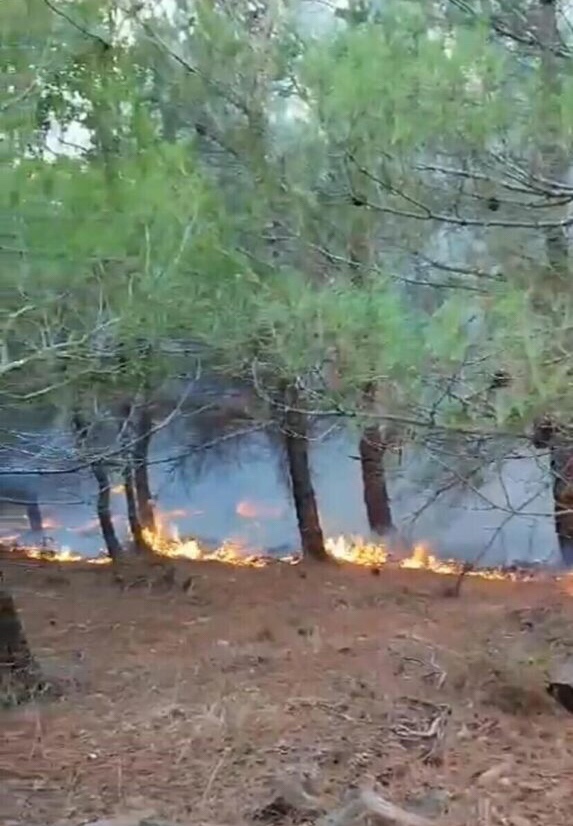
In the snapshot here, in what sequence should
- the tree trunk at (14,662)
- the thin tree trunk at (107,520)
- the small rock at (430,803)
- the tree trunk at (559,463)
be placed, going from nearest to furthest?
the small rock at (430,803) → the tree trunk at (559,463) → the tree trunk at (14,662) → the thin tree trunk at (107,520)

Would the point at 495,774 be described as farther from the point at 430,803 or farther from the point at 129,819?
the point at 129,819

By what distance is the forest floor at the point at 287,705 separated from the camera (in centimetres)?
279

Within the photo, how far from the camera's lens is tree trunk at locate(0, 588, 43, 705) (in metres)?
3.72

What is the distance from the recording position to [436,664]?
405cm

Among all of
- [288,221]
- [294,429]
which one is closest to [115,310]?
[288,221]

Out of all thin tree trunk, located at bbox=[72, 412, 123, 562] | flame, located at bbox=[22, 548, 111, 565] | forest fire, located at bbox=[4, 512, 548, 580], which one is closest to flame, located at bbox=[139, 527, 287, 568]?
forest fire, located at bbox=[4, 512, 548, 580]

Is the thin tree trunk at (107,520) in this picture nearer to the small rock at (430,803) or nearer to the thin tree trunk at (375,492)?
the thin tree trunk at (375,492)

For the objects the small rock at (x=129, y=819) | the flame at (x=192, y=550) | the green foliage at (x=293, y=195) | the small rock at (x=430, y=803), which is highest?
the green foliage at (x=293, y=195)

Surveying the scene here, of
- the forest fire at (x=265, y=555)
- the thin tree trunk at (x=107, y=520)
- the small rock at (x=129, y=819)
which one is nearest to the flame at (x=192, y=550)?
the forest fire at (x=265, y=555)

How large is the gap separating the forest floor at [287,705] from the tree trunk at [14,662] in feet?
0.39

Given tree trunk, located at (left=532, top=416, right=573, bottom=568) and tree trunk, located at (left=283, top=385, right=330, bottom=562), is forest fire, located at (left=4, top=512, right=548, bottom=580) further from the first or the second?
tree trunk, located at (left=532, top=416, right=573, bottom=568)

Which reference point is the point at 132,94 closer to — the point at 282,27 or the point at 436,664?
the point at 282,27

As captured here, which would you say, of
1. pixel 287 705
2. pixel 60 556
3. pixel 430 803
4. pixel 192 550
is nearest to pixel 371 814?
pixel 430 803

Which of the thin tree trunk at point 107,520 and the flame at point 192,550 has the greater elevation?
the thin tree trunk at point 107,520
